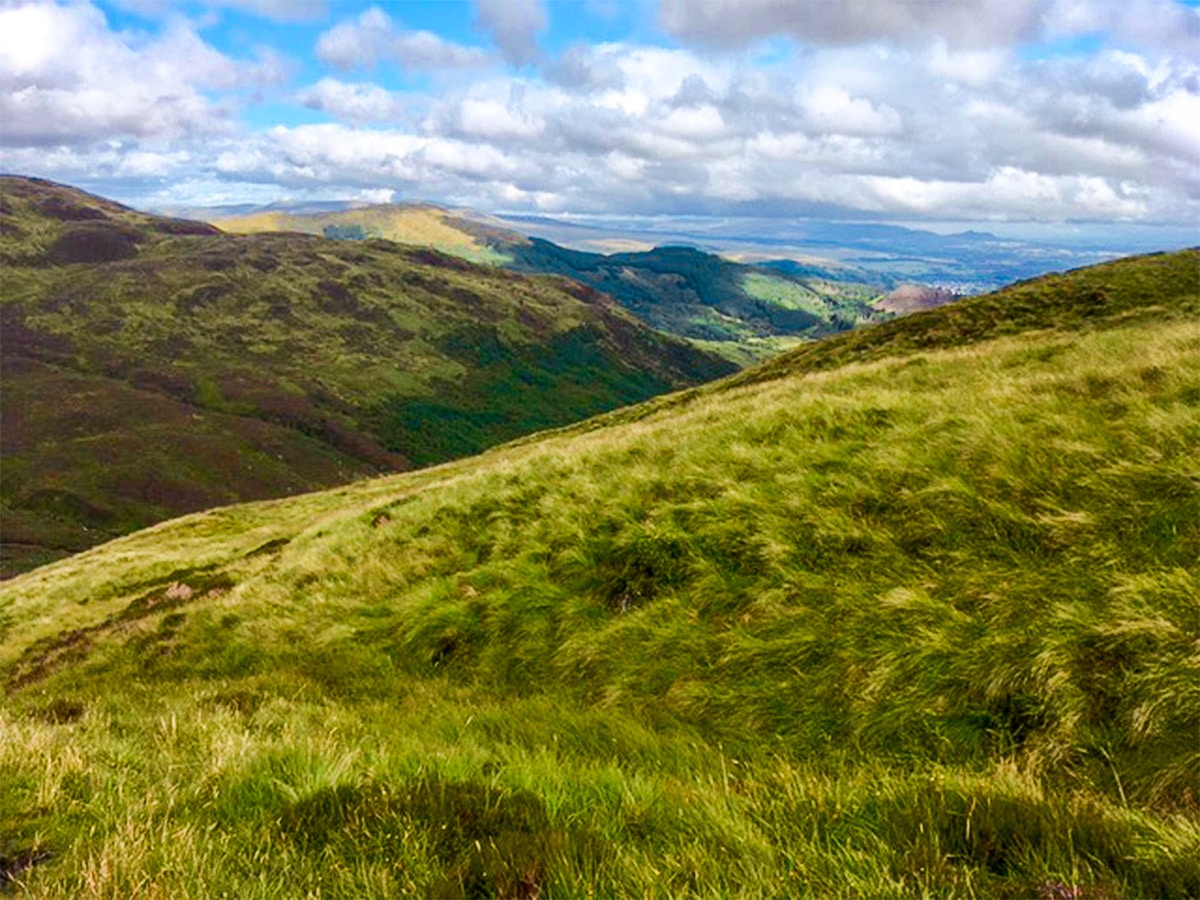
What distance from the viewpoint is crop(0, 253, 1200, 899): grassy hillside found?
147 inches

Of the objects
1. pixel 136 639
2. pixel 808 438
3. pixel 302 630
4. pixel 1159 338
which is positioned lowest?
pixel 136 639

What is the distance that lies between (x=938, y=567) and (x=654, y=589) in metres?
3.77

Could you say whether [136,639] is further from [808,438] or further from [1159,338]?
[1159,338]

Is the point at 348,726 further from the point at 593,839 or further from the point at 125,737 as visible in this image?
the point at 593,839

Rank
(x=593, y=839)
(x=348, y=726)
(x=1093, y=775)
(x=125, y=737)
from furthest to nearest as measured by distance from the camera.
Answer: (x=348, y=726) → (x=125, y=737) → (x=1093, y=775) → (x=593, y=839)

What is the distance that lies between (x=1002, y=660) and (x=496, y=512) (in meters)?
10.5

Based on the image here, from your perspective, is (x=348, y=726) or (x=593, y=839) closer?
(x=593, y=839)

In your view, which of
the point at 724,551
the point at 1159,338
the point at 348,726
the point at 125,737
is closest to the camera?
the point at 125,737

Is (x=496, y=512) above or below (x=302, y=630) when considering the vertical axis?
above

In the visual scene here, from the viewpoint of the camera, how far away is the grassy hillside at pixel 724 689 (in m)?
3.72

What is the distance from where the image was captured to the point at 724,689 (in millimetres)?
7422

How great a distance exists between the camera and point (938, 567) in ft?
26.2

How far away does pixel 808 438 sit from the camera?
1257cm

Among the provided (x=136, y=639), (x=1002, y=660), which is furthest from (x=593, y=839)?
(x=136, y=639)
